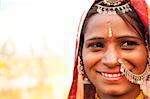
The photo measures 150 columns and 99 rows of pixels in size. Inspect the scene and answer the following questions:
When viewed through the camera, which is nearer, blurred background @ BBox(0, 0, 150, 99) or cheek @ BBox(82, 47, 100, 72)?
cheek @ BBox(82, 47, 100, 72)

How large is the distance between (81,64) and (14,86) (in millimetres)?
547

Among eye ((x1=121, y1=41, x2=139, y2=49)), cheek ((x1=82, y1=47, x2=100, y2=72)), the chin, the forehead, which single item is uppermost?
the forehead

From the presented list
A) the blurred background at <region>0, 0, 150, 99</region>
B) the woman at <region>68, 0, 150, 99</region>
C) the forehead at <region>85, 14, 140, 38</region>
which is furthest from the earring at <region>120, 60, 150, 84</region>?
the blurred background at <region>0, 0, 150, 99</region>

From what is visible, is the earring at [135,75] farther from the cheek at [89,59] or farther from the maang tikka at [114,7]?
the maang tikka at [114,7]

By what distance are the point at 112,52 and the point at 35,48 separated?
58 centimetres

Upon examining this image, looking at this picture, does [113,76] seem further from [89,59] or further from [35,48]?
[35,48]

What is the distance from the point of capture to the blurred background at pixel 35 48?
1.89 meters

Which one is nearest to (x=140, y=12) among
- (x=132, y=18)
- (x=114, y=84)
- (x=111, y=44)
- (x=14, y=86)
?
(x=132, y=18)

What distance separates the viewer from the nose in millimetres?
1456

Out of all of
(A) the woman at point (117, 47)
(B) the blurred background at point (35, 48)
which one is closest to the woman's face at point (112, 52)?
(A) the woman at point (117, 47)

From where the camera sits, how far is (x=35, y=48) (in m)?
1.95

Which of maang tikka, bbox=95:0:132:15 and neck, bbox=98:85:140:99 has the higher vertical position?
maang tikka, bbox=95:0:132:15

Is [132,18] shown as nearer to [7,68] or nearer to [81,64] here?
[81,64]

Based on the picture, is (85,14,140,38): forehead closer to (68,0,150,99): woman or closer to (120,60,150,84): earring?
(68,0,150,99): woman
